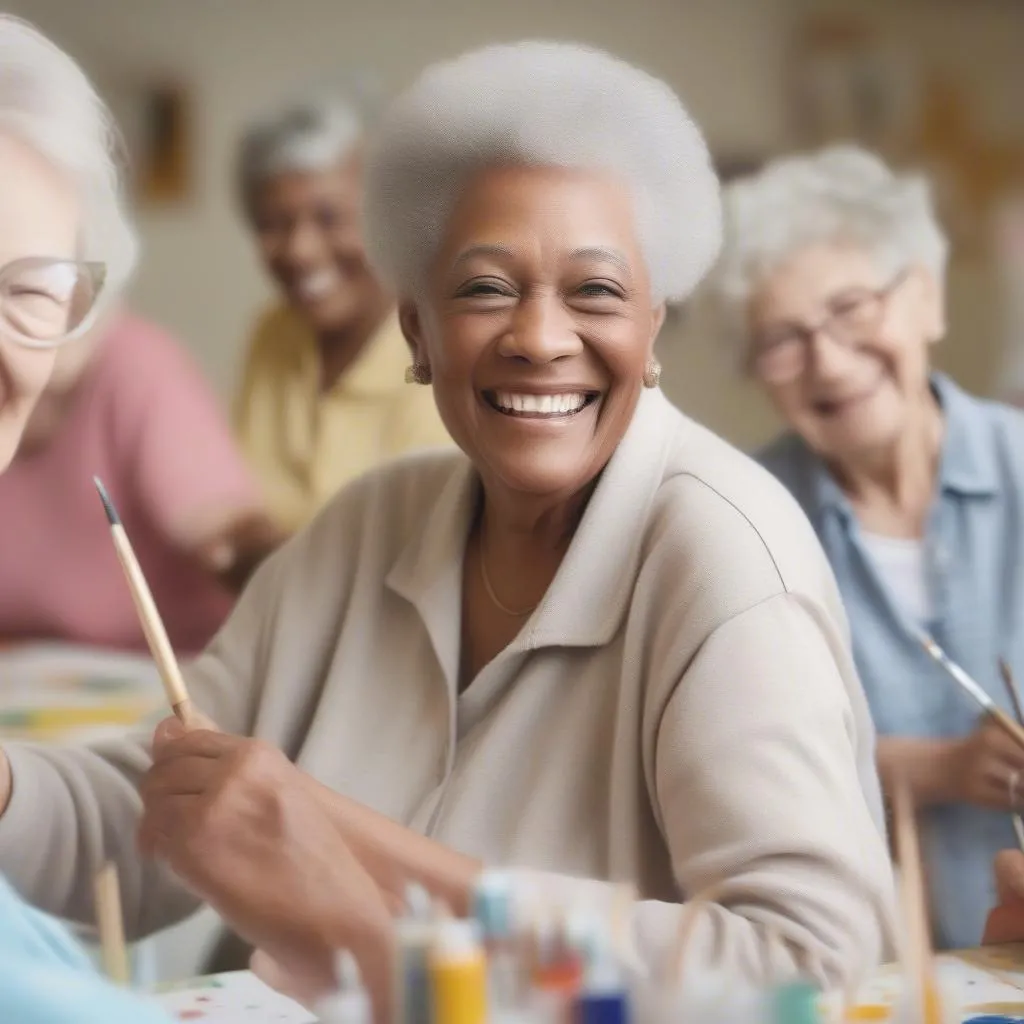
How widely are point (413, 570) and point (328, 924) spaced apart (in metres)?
0.28

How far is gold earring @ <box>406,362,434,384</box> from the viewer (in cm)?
93

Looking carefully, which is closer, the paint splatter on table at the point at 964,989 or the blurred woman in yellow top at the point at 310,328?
the paint splatter on table at the point at 964,989

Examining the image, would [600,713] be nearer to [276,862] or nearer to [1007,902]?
[276,862]

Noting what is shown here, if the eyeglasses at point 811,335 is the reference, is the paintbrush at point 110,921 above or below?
below

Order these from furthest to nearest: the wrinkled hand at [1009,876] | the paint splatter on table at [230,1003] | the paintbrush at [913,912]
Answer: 1. the wrinkled hand at [1009,876]
2. the paint splatter on table at [230,1003]
3. the paintbrush at [913,912]

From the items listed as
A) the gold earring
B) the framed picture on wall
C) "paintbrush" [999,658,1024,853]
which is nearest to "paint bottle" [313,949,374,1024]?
the gold earring

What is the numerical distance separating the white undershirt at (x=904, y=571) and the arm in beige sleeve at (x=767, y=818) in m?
0.22

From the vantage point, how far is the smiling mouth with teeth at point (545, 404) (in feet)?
2.85

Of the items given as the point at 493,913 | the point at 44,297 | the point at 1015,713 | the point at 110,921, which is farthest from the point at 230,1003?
the point at 1015,713

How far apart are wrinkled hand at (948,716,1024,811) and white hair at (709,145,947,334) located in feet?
1.12

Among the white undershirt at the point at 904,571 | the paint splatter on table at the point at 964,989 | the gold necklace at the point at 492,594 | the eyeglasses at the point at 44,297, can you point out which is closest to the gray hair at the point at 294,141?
the eyeglasses at the point at 44,297

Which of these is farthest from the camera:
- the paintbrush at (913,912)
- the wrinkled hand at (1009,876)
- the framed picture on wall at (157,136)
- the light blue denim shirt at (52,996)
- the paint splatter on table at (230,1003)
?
the framed picture on wall at (157,136)

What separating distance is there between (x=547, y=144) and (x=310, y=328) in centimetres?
40

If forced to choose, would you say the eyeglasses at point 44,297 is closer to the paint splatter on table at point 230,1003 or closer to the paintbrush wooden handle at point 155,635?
the paintbrush wooden handle at point 155,635
